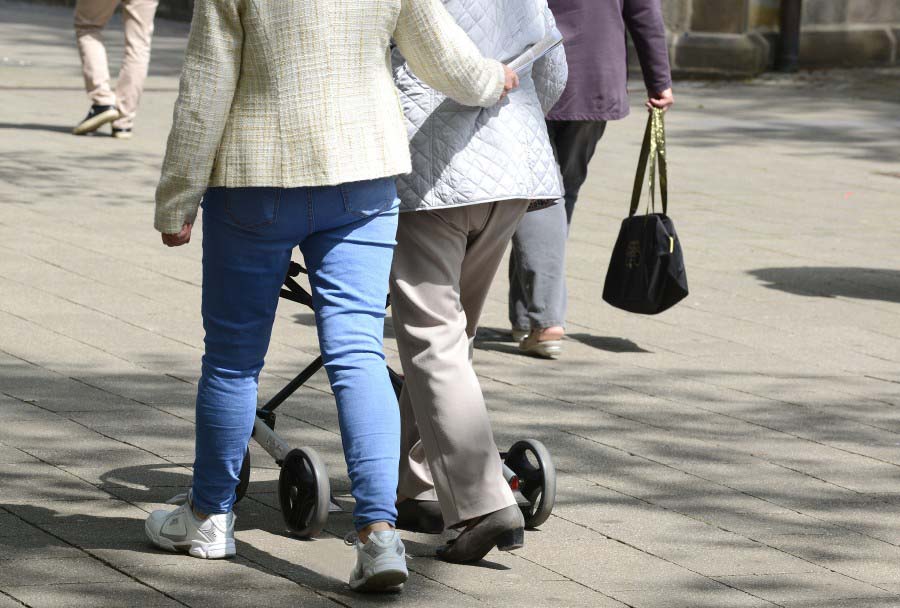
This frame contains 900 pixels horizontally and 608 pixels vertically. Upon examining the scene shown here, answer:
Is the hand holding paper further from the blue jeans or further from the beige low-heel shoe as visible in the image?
the beige low-heel shoe

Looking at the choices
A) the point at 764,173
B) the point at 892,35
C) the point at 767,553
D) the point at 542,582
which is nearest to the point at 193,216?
the point at 542,582

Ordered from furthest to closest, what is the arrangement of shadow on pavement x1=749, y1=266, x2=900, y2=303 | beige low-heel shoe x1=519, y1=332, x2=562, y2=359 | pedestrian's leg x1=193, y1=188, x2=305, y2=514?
shadow on pavement x1=749, y1=266, x2=900, y2=303 < beige low-heel shoe x1=519, y1=332, x2=562, y2=359 < pedestrian's leg x1=193, y1=188, x2=305, y2=514

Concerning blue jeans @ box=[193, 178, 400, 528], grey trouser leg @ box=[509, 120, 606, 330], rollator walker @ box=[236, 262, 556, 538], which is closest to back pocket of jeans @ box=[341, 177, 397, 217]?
blue jeans @ box=[193, 178, 400, 528]

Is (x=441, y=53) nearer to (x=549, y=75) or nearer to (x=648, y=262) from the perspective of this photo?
(x=549, y=75)

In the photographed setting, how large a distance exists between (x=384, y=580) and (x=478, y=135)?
115 cm

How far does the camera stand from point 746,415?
5.98m

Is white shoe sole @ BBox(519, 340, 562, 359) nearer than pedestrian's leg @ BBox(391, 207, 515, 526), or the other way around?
pedestrian's leg @ BBox(391, 207, 515, 526)

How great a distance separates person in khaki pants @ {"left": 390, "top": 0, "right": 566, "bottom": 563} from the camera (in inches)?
167

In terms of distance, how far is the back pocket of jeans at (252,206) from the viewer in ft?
12.9

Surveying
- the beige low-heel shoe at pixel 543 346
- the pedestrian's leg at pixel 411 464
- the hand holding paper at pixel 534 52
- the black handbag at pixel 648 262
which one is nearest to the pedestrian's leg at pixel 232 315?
the pedestrian's leg at pixel 411 464

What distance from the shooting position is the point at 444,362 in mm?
4273

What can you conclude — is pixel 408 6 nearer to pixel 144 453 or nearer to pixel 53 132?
pixel 144 453

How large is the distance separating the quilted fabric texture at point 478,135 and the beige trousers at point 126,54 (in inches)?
342

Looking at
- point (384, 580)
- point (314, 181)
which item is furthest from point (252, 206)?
point (384, 580)
